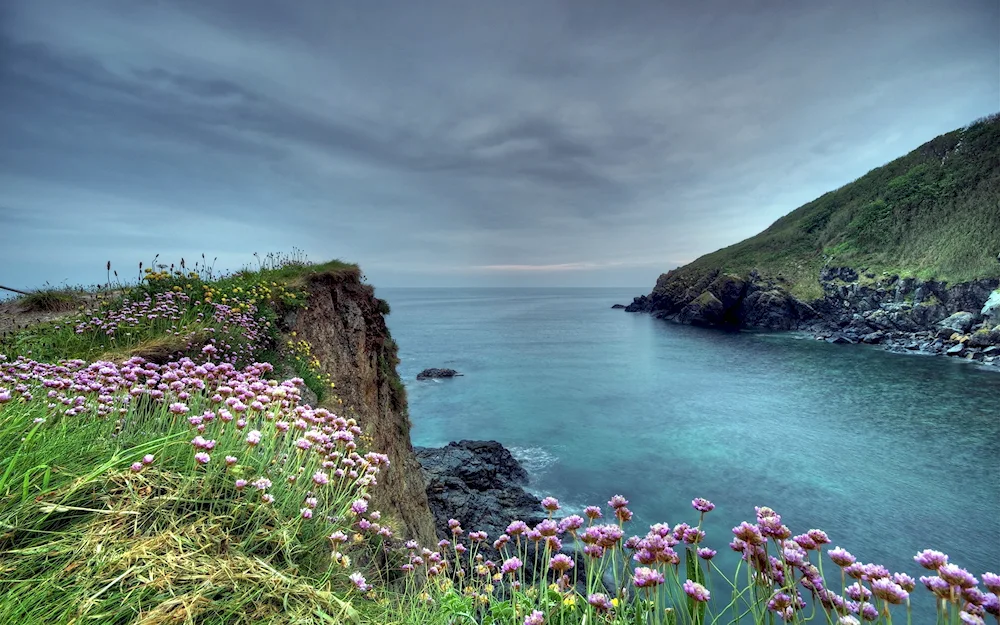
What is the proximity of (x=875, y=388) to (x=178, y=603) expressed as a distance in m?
66.1

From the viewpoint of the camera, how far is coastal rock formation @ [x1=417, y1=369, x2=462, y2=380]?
6059cm

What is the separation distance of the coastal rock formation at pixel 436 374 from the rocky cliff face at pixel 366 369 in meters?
42.4

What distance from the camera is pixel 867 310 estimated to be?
8700 centimetres

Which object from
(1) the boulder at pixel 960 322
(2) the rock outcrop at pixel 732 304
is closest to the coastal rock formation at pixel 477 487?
(1) the boulder at pixel 960 322

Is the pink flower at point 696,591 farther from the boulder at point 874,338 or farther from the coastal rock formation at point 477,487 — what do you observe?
the boulder at point 874,338

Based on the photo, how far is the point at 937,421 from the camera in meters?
39.5

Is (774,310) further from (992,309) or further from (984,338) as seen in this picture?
(984,338)

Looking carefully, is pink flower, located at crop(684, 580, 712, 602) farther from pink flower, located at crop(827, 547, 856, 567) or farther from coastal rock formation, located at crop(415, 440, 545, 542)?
coastal rock formation, located at crop(415, 440, 545, 542)

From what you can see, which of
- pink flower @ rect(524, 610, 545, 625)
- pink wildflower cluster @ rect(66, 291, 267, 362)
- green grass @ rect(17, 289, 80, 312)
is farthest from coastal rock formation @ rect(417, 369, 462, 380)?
pink flower @ rect(524, 610, 545, 625)

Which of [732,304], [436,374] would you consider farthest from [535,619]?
[732,304]

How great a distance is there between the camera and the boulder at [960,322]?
68.5 meters

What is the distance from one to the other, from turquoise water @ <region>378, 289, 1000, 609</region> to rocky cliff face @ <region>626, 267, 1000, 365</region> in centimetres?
841

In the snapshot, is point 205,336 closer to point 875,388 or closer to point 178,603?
point 178,603

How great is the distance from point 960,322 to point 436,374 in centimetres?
8243
